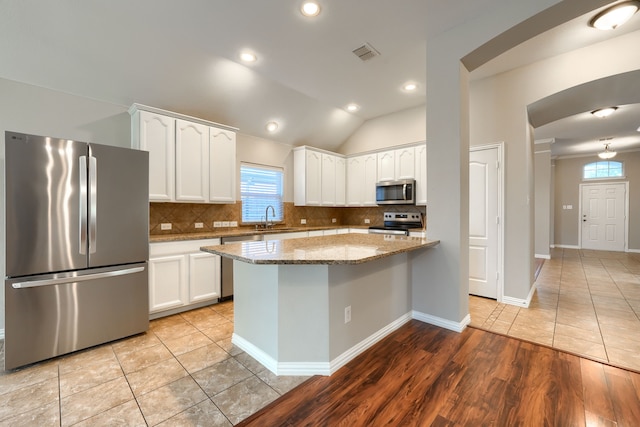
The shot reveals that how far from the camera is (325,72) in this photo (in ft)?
11.9

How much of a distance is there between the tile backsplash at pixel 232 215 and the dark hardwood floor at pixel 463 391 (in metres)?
2.86

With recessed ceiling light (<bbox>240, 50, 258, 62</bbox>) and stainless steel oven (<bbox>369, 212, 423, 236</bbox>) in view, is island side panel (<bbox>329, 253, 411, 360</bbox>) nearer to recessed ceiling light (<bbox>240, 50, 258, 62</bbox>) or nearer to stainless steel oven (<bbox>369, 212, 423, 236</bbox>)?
stainless steel oven (<bbox>369, 212, 423, 236</bbox>)

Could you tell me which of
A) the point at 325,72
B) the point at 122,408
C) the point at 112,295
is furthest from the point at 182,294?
the point at 325,72

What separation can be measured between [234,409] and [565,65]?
4701 mm

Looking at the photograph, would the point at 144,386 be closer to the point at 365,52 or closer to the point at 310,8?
the point at 310,8

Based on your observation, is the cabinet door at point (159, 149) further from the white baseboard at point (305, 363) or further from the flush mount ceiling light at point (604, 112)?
the flush mount ceiling light at point (604, 112)

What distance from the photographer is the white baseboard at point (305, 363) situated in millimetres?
2080

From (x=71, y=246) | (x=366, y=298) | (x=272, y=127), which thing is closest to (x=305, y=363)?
(x=366, y=298)

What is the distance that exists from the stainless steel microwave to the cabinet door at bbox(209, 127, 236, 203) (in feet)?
8.79

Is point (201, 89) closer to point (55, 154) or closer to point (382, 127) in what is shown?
point (55, 154)

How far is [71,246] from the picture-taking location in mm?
2385

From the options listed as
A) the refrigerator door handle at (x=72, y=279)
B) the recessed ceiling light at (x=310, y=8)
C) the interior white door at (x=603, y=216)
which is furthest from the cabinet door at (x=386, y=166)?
the interior white door at (x=603, y=216)

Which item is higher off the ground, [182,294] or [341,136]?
[341,136]

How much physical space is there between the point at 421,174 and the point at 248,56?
3.21m
